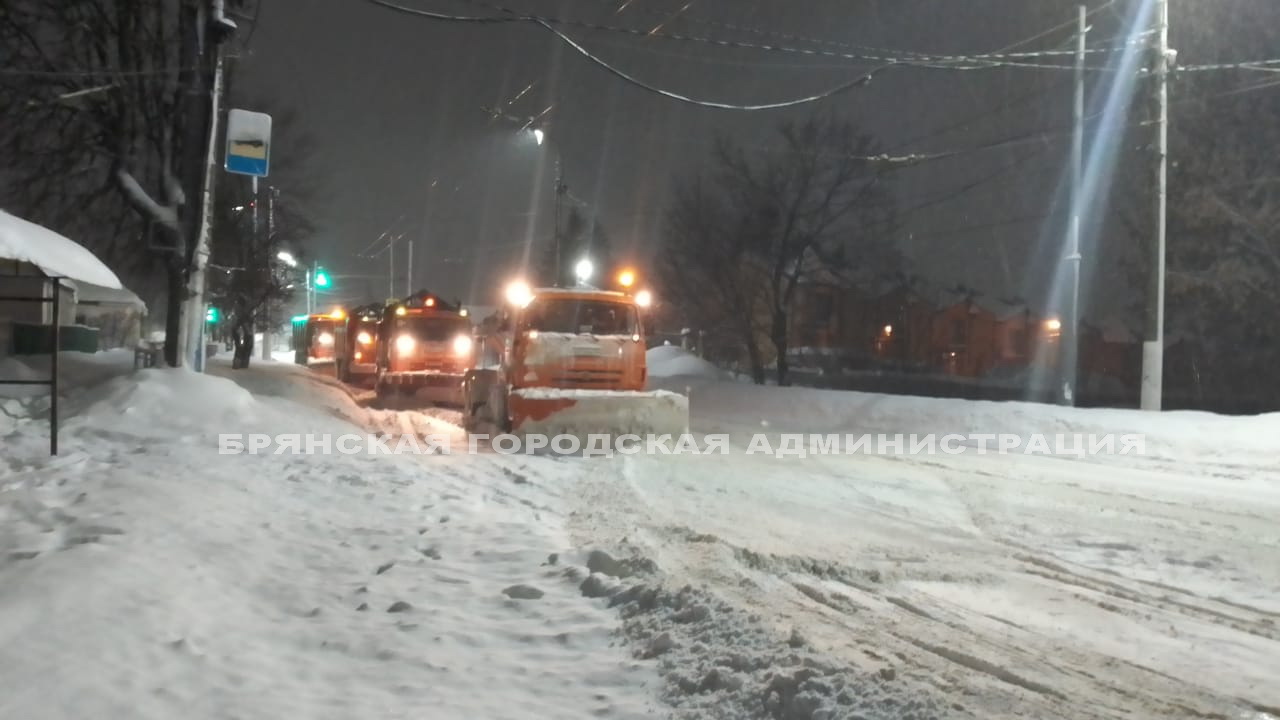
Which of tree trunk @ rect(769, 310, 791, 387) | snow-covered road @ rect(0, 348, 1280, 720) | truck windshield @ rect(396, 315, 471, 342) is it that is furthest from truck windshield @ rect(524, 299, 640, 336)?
tree trunk @ rect(769, 310, 791, 387)

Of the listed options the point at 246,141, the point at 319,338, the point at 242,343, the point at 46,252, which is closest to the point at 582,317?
the point at 246,141

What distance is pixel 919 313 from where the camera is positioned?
6719 centimetres

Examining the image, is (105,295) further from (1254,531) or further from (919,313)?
(919,313)

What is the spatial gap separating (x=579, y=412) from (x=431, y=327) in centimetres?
1201

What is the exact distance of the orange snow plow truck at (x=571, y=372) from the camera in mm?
14695

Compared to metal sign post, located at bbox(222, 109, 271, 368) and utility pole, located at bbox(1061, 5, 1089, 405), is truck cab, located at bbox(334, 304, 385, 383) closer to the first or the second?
metal sign post, located at bbox(222, 109, 271, 368)

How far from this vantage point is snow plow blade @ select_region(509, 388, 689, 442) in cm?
1462

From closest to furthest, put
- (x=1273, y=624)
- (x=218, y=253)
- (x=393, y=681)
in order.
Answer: (x=393, y=681), (x=1273, y=624), (x=218, y=253)

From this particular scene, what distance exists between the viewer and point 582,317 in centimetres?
1630

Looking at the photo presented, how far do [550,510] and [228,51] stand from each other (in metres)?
13.2

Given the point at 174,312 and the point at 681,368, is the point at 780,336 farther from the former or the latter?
the point at 174,312

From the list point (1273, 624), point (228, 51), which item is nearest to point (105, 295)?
point (228, 51)

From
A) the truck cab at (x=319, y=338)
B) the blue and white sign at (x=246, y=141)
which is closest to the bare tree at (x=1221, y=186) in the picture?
the blue and white sign at (x=246, y=141)

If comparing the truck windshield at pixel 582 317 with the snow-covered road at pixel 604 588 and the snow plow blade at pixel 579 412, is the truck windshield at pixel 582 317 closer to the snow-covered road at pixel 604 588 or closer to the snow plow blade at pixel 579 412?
the snow plow blade at pixel 579 412
